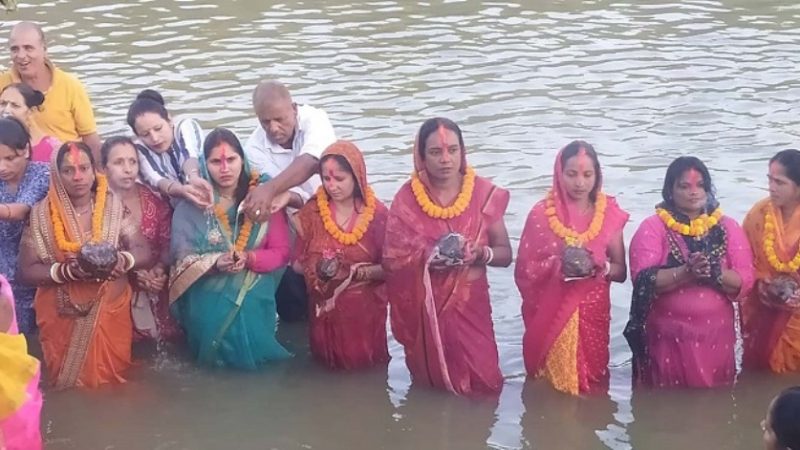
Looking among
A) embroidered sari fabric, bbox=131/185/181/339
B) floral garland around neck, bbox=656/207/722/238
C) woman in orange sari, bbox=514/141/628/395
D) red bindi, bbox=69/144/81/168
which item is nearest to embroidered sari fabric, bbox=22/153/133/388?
red bindi, bbox=69/144/81/168

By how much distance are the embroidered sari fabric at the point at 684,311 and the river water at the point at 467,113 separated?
5.5 inches

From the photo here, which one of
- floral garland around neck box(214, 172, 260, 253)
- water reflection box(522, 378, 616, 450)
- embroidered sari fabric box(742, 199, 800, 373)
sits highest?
floral garland around neck box(214, 172, 260, 253)

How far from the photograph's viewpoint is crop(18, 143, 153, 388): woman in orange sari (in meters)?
5.61

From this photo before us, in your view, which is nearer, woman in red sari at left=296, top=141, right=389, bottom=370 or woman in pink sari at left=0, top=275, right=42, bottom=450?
woman in pink sari at left=0, top=275, right=42, bottom=450

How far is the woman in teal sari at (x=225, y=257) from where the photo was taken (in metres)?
5.77

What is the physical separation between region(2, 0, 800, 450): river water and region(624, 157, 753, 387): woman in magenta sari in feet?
0.70

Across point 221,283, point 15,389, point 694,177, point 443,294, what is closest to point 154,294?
point 221,283

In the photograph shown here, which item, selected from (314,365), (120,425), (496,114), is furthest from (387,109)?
(120,425)

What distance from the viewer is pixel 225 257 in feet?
18.9

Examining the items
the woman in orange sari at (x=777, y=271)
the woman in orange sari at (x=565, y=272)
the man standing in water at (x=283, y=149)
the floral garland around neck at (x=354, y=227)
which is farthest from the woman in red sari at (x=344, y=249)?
the woman in orange sari at (x=777, y=271)

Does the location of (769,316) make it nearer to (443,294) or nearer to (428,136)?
(443,294)

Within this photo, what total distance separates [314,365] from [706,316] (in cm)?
204

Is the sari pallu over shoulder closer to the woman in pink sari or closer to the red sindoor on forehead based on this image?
the red sindoor on forehead

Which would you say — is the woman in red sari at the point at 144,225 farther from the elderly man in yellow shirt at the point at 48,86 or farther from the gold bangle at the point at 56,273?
the elderly man in yellow shirt at the point at 48,86
